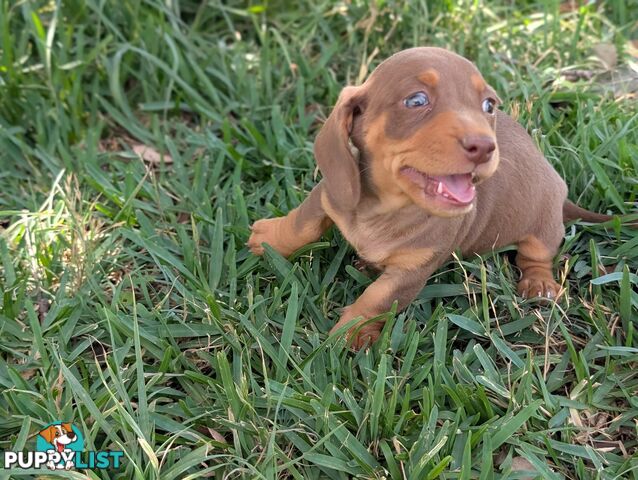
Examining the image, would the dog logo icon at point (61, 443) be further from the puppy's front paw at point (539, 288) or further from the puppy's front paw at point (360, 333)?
the puppy's front paw at point (539, 288)

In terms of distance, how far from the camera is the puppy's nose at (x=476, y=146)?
96.5 inches

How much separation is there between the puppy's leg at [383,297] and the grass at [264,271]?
88mm

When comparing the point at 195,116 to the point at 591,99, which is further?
the point at 195,116

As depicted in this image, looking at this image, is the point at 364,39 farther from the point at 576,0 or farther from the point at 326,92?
the point at 576,0

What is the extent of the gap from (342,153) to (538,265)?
1.20 metres

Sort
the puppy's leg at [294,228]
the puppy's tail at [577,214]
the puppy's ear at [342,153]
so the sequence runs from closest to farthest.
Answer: the puppy's ear at [342,153] → the puppy's leg at [294,228] → the puppy's tail at [577,214]

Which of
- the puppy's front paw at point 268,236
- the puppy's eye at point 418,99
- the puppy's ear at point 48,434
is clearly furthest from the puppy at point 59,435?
the puppy's eye at point 418,99

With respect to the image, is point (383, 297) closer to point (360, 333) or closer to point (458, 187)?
point (360, 333)

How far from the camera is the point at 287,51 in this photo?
4789 mm

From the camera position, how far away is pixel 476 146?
96.6 inches

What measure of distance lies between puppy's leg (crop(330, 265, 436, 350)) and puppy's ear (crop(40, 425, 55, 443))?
3.61 ft

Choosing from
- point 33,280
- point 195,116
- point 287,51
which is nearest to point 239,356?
point 33,280

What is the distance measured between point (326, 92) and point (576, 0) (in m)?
2.11

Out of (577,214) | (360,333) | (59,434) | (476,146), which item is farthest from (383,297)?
(59,434)
